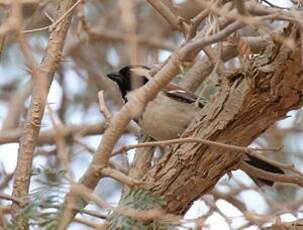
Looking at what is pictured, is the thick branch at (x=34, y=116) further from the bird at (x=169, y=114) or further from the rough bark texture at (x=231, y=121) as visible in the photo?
the bird at (x=169, y=114)

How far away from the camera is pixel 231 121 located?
2715 millimetres

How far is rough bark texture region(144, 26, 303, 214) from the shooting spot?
2.61m

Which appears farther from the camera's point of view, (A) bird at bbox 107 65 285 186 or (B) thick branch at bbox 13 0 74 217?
(A) bird at bbox 107 65 285 186

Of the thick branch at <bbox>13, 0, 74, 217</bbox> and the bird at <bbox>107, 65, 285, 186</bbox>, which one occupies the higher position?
the bird at <bbox>107, 65, 285, 186</bbox>

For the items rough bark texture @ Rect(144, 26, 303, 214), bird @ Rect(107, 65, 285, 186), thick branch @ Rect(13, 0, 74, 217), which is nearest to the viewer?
rough bark texture @ Rect(144, 26, 303, 214)

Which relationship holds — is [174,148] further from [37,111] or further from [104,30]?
[104,30]

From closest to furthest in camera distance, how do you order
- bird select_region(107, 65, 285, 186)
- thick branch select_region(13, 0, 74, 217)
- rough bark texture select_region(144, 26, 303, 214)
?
rough bark texture select_region(144, 26, 303, 214), thick branch select_region(13, 0, 74, 217), bird select_region(107, 65, 285, 186)

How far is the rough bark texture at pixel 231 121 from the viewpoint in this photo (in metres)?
2.61

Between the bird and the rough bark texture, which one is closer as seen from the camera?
the rough bark texture

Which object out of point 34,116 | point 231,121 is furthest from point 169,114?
point 231,121

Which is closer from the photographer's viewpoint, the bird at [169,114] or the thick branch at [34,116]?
the thick branch at [34,116]

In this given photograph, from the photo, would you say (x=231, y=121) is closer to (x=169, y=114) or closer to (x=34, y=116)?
(x=34, y=116)

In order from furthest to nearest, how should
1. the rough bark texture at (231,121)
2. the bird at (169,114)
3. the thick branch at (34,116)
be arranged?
the bird at (169,114) → the thick branch at (34,116) → the rough bark texture at (231,121)

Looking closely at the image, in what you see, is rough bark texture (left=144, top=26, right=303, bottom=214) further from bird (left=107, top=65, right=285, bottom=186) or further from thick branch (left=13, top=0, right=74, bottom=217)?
bird (left=107, top=65, right=285, bottom=186)
